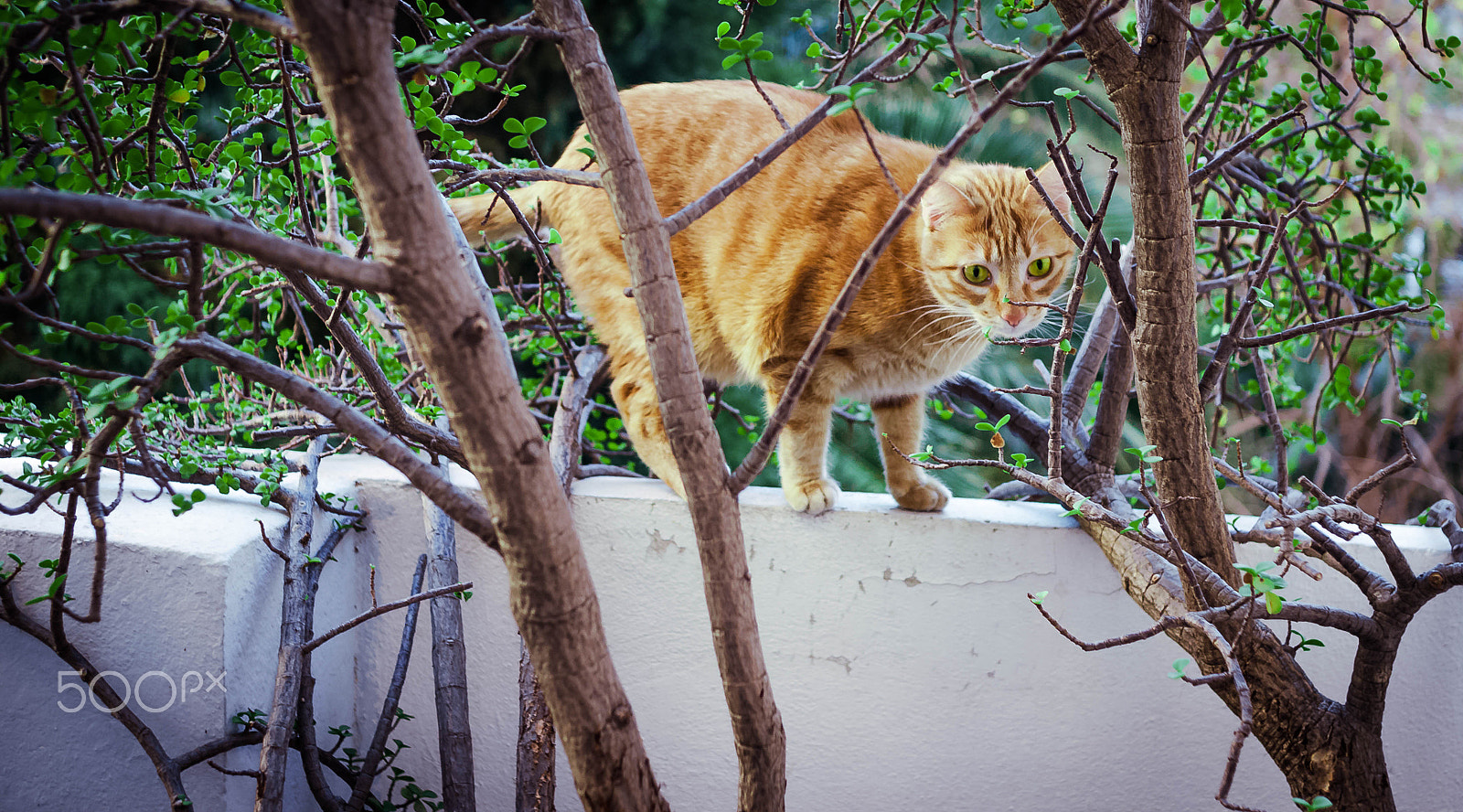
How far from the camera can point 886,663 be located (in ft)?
4.30

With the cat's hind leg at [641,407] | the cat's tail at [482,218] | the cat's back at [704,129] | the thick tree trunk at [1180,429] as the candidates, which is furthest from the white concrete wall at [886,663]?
the cat's back at [704,129]

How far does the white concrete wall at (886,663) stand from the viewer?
127 cm

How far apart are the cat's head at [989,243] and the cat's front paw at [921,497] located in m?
0.26

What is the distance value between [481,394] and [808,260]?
0.96 meters

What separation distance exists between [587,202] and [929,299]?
598mm

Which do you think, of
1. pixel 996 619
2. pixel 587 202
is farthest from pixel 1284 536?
pixel 587 202

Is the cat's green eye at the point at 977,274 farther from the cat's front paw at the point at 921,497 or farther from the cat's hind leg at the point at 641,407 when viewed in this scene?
the cat's hind leg at the point at 641,407

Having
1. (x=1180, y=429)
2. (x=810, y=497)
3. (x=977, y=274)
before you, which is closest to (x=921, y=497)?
(x=810, y=497)

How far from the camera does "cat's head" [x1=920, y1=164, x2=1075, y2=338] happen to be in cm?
138

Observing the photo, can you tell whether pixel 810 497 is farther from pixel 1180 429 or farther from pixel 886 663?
pixel 1180 429

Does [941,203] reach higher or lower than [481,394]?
higher

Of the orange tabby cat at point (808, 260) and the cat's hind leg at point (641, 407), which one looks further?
the cat's hind leg at point (641, 407)

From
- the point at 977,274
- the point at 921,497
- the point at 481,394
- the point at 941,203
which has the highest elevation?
the point at 941,203

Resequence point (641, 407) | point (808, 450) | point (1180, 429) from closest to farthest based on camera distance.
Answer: point (1180, 429), point (808, 450), point (641, 407)
